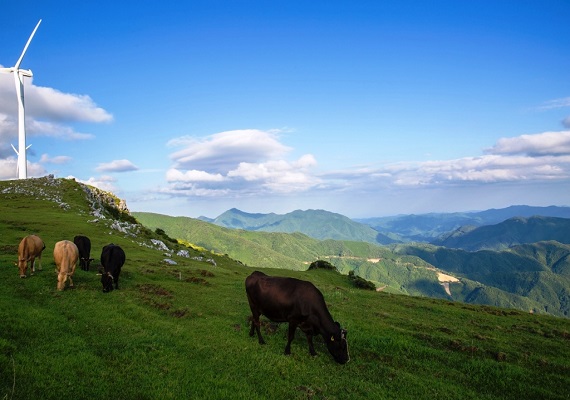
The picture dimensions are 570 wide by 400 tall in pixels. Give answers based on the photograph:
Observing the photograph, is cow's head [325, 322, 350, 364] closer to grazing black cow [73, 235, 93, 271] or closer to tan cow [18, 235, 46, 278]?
tan cow [18, 235, 46, 278]

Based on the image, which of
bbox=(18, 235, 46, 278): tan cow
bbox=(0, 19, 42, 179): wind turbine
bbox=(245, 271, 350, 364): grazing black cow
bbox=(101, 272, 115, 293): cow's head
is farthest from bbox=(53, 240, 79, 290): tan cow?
bbox=(0, 19, 42, 179): wind turbine

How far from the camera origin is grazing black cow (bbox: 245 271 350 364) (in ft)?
46.4

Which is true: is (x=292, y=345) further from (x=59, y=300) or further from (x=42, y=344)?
(x=59, y=300)

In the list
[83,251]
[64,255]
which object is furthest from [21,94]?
[64,255]

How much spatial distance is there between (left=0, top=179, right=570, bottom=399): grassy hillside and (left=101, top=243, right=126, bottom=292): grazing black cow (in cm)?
79

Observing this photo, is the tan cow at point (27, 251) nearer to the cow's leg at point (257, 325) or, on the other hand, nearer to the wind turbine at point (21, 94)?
the cow's leg at point (257, 325)

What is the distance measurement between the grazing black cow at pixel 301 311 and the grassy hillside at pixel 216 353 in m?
0.73

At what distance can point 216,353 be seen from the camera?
557 inches

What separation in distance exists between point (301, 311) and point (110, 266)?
14652 mm

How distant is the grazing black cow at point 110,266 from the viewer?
21.6 metres

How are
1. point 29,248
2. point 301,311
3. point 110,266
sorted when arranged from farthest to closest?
point 29,248 → point 110,266 → point 301,311

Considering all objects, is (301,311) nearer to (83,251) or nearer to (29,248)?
(29,248)

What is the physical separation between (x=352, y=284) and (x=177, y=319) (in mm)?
57919

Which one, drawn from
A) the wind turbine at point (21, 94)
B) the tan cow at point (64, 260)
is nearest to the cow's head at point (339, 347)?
the tan cow at point (64, 260)
